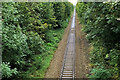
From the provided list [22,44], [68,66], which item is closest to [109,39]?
[68,66]

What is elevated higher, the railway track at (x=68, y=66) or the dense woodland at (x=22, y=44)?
the dense woodland at (x=22, y=44)

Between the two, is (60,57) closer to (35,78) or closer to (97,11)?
(35,78)

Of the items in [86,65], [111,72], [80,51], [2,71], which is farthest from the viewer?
[80,51]

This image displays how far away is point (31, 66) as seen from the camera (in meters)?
11.3

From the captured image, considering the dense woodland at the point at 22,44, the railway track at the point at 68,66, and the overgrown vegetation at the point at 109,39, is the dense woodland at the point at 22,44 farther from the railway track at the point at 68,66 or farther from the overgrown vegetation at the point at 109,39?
the overgrown vegetation at the point at 109,39

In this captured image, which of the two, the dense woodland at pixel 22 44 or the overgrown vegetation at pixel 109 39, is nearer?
the overgrown vegetation at pixel 109 39

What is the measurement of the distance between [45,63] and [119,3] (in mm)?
8158

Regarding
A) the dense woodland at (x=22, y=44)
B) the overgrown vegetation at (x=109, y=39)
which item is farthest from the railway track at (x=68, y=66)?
the overgrown vegetation at (x=109, y=39)

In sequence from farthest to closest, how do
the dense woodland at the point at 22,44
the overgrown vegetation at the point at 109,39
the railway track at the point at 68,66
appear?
the railway track at the point at 68,66, the dense woodland at the point at 22,44, the overgrown vegetation at the point at 109,39

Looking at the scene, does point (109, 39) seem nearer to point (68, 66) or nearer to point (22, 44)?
point (68, 66)

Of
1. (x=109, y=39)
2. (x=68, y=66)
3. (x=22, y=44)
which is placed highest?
(x=109, y=39)

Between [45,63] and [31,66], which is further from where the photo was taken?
[45,63]

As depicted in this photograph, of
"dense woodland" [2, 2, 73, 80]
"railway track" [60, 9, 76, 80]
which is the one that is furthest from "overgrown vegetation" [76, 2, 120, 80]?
"dense woodland" [2, 2, 73, 80]

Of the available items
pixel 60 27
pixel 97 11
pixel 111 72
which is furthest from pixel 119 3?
pixel 60 27
